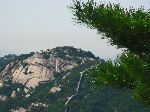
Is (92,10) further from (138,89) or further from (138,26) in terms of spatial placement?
(138,89)

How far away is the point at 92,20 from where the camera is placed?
20312 mm

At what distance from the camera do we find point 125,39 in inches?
796

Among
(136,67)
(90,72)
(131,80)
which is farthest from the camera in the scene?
(90,72)

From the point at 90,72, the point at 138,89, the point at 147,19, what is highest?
A: the point at 147,19

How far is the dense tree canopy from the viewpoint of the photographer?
19297mm

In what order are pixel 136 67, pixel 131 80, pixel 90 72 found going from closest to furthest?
pixel 136 67 → pixel 131 80 → pixel 90 72

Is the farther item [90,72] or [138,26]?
[90,72]

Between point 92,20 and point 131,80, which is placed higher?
point 92,20

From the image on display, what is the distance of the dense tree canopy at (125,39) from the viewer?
19.3m

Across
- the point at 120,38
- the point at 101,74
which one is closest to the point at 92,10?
the point at 120,38

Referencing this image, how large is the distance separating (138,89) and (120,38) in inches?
109

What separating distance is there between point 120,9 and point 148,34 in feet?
6.47

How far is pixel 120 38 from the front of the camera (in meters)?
20.3

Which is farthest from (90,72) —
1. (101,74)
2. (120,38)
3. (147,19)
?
(147,19)
